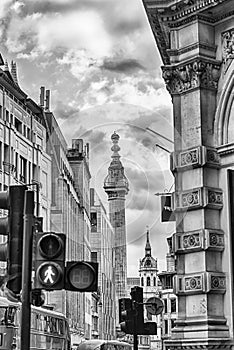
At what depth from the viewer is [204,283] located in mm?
18953

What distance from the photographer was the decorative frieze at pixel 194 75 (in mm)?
20328

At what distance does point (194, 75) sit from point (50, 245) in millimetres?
13471

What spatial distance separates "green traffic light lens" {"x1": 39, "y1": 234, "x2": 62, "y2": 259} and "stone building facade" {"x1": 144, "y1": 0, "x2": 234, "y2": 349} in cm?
1168

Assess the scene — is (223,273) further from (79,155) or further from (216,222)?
(79,155)

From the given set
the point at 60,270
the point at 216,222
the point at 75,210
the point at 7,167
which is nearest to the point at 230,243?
the point at 216,222

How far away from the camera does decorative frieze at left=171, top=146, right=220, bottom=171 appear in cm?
1989

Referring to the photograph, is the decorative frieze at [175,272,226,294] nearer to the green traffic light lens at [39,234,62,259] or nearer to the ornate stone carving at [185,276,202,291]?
the ornate stone carving at [185,276,202,291]

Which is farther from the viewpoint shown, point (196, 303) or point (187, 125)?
point (187, 125)

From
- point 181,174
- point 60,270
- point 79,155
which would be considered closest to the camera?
point 60,270

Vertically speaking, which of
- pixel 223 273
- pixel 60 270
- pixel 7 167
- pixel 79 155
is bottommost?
pixel 60 270

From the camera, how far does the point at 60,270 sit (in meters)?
7.59

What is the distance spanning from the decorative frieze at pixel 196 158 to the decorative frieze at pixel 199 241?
174 centimetres

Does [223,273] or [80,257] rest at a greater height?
[80,257]

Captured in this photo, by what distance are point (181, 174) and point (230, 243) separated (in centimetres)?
233
